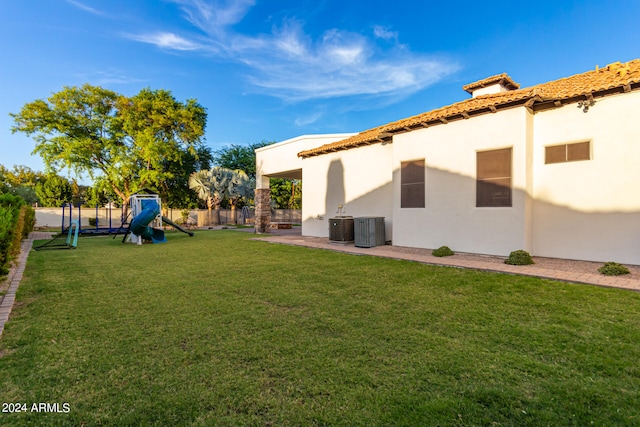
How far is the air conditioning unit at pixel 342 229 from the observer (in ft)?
38.6

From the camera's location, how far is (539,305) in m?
4.42

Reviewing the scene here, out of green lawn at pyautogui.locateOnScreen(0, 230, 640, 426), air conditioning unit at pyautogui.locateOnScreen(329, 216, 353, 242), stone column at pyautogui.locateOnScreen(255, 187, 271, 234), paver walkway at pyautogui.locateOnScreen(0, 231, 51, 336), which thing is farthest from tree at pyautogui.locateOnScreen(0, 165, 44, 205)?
green lawn at pyautogui.locateOnScreen(0, 230, 640, 426)

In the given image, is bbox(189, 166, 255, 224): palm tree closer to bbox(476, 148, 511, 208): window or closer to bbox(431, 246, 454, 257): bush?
bbox(431, 246, 454, 257): bush

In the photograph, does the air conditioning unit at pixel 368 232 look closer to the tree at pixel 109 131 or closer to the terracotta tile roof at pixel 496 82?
the terracotta tile roof at pixel 496 82

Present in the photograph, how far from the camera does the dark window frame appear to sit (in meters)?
9.94

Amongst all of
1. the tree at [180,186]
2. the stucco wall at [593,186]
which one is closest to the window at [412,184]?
the stucco wall at [593,186]

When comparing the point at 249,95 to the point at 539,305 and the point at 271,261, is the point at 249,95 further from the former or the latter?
the point at 539,305

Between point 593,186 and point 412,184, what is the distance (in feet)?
14.9

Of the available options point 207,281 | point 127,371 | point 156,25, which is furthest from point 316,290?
point 156,25

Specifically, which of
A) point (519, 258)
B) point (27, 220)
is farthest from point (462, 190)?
point (27, 220)

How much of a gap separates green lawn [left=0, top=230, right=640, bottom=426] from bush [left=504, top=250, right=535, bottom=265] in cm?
185

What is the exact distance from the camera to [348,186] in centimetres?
1311

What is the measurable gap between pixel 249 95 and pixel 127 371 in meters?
25.4

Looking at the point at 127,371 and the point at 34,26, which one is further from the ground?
the point at 34,26
